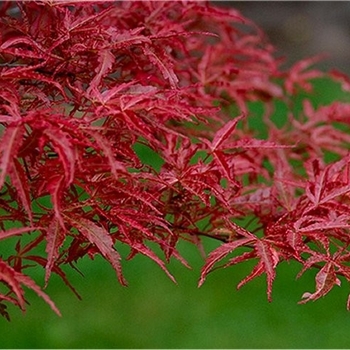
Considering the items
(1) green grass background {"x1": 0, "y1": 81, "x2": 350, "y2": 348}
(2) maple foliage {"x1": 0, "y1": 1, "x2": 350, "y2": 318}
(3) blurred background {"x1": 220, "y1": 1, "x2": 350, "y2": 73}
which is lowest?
(1) green grass background {"x1": 0, "y1": 81, "x2": 350, "y2": 348}

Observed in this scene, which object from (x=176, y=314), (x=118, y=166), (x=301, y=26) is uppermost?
(x=118, y=166)

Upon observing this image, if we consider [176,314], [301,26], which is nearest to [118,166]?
[176,314]

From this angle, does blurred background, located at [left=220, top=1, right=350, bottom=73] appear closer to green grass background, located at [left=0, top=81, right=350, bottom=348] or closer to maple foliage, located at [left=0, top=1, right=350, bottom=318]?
green grass background, located at [left=0, top=81, right=350, bottom=348]

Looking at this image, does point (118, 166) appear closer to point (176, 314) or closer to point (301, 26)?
point (176, 314)

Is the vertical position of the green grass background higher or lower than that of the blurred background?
lower

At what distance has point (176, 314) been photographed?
2531 mm

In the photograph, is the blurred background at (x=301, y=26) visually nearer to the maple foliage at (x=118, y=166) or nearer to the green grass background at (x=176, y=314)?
the green grass background at (x=176, y=314)

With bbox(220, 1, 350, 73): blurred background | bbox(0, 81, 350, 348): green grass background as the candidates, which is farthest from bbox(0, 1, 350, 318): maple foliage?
bbox(220, 1, 350, 73): blurred background

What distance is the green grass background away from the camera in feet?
7.89

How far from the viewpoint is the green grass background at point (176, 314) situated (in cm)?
241

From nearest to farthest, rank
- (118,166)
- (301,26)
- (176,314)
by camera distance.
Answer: (118,166) < (176,314) < (301,26)

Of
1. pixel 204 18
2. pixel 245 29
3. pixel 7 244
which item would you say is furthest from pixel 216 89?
pixel 245 29

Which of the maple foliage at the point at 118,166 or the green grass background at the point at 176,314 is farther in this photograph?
the green grass background at the point at 176,314

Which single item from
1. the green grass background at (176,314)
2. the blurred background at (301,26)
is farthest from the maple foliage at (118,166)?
the blurred background at (301,26)
